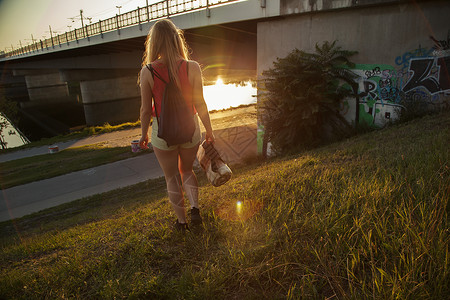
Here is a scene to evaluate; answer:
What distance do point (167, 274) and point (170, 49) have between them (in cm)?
197

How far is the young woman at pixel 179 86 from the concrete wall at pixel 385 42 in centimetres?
751

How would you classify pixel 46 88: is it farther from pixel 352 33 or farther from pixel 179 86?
pixel 179 86

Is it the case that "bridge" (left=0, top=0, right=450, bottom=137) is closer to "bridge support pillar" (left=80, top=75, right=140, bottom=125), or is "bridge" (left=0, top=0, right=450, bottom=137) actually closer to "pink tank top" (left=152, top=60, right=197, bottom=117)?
"pink tank top" (left=152, top=60, right=197, bottom=117)

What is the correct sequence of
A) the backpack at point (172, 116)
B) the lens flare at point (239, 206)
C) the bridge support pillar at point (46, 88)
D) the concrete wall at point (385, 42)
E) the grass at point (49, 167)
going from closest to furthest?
the backpack at point (172, 116)
the lens flare at point (239, 206)
the concrete wall at point (385, 42)
the grass at point (49, 167)
the bridge support pillar at point (46, 88)

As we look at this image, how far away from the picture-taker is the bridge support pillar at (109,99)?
3762 cm

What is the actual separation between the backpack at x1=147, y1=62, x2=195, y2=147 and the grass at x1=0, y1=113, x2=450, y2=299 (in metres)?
0.96

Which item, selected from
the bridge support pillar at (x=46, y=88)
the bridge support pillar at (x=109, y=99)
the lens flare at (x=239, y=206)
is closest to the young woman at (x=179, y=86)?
the lens flare at (x=239, y=206)

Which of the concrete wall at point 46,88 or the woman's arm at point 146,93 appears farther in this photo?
the concrete wall at point 46,88

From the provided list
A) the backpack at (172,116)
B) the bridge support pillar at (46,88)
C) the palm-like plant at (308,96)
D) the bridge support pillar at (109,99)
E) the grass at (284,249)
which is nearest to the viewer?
the grass at (284,249)

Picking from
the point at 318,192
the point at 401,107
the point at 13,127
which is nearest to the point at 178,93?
the point at 318,192

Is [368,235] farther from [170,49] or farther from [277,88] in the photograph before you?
[277,88]

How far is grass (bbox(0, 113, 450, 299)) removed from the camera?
1.87 meters

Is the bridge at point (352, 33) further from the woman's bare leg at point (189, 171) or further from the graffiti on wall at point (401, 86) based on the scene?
the woman's bare leg at point (189, 171)

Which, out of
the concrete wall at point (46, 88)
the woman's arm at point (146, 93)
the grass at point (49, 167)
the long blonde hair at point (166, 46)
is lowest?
the grass at point (49, 167)
